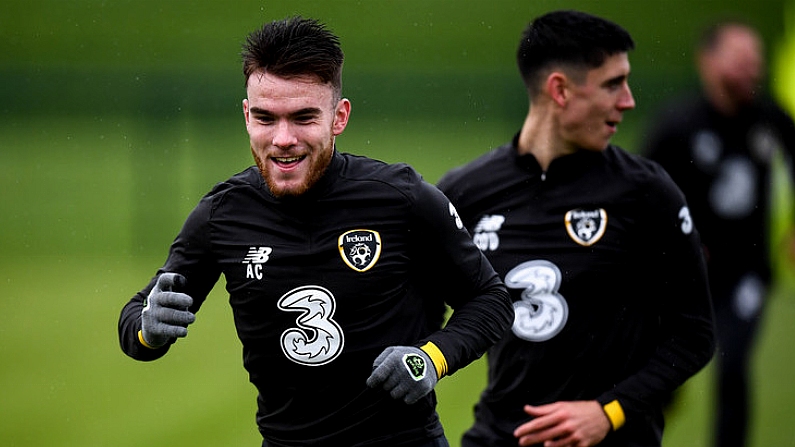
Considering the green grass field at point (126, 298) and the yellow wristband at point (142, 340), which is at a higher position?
the green grass field at point (126, 298)

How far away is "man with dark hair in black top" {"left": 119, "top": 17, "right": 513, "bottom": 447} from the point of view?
3.11 m

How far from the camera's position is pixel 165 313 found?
3008 mm

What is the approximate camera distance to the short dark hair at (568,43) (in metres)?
3.95

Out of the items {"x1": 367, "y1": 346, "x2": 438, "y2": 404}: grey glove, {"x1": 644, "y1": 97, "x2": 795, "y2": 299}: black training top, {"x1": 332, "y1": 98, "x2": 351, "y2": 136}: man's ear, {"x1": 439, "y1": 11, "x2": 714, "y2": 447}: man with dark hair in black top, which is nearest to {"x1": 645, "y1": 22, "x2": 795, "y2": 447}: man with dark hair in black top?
{"x1": 644, "y1": 97, "x2": 795, "y2": 299}: black training top

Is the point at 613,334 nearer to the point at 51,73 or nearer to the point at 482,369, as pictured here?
the point at 482,369

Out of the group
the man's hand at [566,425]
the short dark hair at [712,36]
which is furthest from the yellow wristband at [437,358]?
the short dark hair at [712,36]

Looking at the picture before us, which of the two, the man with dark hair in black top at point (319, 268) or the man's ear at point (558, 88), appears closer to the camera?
the man with dark hair in black top at point (319, 268)

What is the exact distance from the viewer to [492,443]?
12.5 feet

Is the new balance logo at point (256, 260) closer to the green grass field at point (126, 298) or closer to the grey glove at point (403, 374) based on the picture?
the grey glove at point (403, 374)

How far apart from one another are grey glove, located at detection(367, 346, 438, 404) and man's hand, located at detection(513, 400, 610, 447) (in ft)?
2.72

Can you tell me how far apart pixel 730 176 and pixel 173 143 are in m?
7.32

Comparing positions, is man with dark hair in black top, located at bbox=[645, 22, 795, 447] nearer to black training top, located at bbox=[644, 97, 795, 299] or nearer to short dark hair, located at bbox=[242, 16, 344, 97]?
black training top, located at bbox=[644, 97, 795, 299]

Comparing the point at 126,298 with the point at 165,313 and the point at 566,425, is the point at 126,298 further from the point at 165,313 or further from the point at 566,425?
the point at 165,313

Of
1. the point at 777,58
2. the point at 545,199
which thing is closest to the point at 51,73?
the point at 777,58
